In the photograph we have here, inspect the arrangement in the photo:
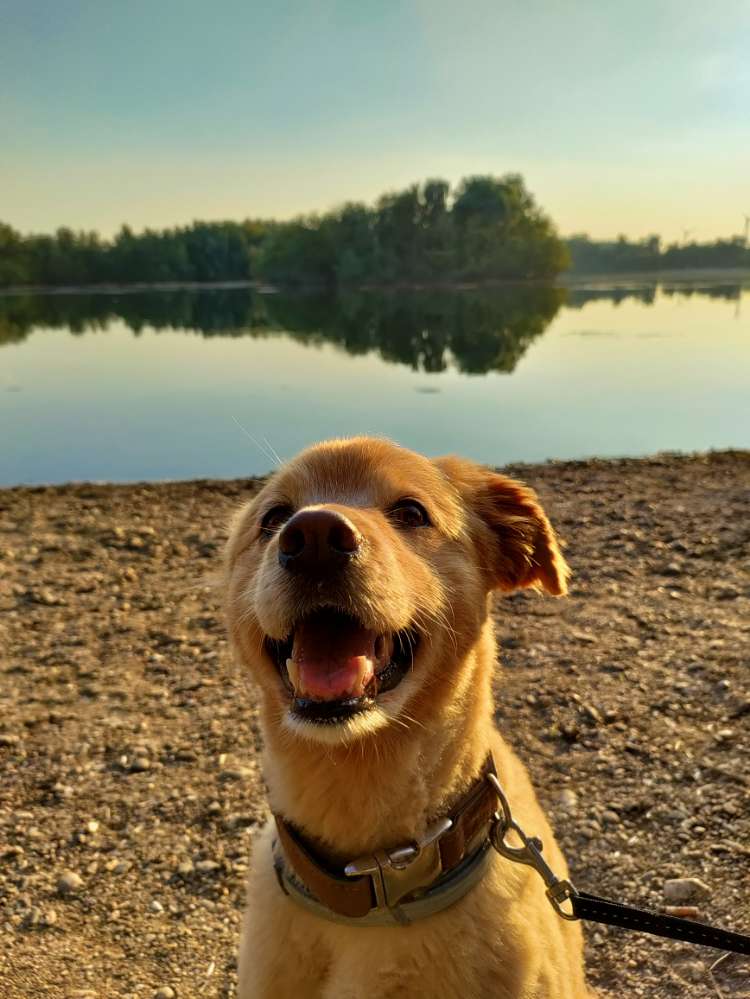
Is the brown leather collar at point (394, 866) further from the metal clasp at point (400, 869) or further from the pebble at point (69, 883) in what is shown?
the pebble at point (69, 883)

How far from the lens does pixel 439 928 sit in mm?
2057

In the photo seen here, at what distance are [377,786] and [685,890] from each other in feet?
7.42

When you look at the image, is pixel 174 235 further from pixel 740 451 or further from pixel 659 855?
pixel 659 855

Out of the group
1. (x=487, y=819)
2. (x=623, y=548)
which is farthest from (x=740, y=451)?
(x=487, y=819)

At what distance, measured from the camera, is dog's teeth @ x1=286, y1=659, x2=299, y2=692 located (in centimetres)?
215

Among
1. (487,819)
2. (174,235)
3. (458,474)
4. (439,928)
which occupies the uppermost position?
(174,235)

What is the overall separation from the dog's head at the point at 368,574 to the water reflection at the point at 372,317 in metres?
24.3

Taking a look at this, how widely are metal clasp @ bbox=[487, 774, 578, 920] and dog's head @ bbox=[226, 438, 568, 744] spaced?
1.34 ft

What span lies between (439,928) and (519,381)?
23.7 m

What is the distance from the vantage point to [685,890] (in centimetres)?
358

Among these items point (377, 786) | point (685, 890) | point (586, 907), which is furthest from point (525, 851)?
point (685, 890)

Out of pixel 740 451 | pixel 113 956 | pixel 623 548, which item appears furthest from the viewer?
pixel 740 451

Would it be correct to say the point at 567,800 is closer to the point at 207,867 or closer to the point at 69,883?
the point at 207,867

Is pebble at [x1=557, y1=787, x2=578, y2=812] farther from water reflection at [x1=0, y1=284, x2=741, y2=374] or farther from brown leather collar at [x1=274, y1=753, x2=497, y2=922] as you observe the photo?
water reflection at [x1=0, y1=284, x2=741, y2=374]
